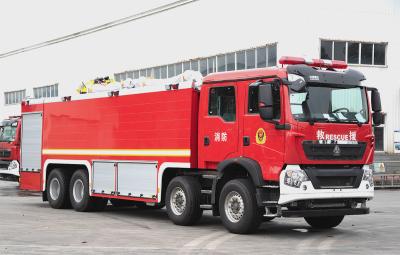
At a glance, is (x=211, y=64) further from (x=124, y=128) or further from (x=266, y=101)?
(x=266, y=101)

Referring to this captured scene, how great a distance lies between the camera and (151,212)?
17.0 m

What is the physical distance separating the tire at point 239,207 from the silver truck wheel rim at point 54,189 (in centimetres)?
632

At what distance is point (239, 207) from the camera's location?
1227 cm

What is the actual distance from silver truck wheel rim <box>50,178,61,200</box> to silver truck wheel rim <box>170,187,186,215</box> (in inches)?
191

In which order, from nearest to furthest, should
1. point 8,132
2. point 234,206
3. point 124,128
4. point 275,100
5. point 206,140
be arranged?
point 275,100 → point 234,206 → point 206,140 → point 124,128 → point 8,132

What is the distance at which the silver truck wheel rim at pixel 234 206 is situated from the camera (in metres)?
12.2

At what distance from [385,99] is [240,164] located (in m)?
22.7

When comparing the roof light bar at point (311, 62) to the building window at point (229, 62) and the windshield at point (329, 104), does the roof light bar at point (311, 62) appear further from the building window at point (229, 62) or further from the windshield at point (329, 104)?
the building window at point (229, 62)

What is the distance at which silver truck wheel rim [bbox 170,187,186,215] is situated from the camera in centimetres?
1348

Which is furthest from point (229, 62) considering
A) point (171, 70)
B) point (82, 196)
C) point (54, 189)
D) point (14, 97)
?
point (14, 97)

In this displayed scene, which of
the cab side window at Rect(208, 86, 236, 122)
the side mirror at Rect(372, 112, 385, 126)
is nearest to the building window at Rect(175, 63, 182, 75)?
the cab side window at Rect(208, 86, 236, 122)

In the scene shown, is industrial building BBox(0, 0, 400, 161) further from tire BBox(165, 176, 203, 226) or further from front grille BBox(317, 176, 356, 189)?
front grille BBox(317, 176, 356, 189)

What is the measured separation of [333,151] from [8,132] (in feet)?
55.5

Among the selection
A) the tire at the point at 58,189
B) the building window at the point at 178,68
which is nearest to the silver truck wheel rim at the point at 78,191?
the tire at the point at 58,189
